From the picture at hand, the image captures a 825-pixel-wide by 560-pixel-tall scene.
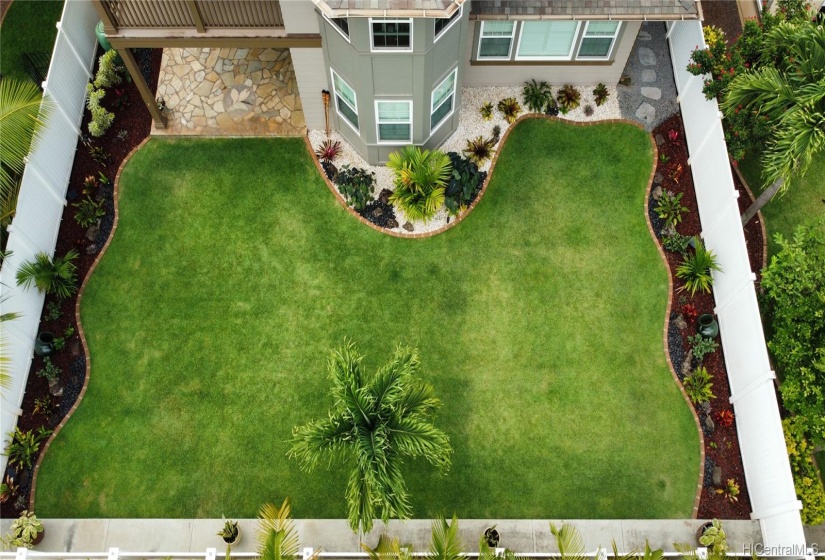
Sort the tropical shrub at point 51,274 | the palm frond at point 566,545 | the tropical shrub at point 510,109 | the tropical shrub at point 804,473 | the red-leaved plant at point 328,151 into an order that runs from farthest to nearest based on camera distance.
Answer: the tropical shrub at point 510,109, the red-leaved plant at point 328,151, the tropical shrub at point 51,274, the tropical shrub at point 804,473, the palm frond at point 566,545

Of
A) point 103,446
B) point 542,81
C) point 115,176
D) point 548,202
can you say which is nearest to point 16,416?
point 103,446

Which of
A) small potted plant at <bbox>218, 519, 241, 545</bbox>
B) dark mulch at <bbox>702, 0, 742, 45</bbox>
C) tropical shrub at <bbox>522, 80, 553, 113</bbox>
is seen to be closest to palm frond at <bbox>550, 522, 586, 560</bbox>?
small potted plant at <bbox>218, 519, 241, 545</bbox>

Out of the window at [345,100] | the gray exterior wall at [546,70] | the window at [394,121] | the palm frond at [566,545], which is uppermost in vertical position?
the gray exterior wall at [546,70]

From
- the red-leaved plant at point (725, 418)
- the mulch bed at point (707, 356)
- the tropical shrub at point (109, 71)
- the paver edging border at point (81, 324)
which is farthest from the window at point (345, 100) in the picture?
the red-leaved plant at point (725, 418)

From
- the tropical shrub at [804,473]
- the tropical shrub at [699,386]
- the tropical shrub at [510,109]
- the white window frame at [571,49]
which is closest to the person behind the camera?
the tropical shrub at [804,473]

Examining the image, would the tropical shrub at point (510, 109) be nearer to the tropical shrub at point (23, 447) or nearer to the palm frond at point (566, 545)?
the palm frond at point (566, 545)

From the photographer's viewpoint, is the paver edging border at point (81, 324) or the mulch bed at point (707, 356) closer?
the mulch bed at point (707, 356)
